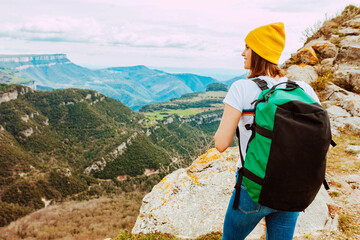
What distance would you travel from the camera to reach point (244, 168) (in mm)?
1557

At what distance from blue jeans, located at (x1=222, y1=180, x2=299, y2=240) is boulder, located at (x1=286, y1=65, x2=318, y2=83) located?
394 inches

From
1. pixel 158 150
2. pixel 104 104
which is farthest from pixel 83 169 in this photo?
pixel 104 104

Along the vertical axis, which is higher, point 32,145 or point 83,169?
point 32,145

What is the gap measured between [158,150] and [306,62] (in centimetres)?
7898

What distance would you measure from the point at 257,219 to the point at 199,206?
2.87 m

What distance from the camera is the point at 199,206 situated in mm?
4328

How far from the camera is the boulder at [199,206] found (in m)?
3.80

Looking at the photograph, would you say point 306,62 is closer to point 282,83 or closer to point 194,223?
point 194,223

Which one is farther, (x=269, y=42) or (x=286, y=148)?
(x=269, y=42)

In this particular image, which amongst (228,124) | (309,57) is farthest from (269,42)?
(309,57)

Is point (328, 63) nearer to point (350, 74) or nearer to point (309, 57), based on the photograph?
point (309, 57)

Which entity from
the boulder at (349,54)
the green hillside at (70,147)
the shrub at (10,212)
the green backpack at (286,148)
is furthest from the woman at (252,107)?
the shrub at (10,212)

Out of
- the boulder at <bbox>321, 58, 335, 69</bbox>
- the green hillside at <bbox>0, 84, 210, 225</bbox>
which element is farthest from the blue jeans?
the green hillside at <bbox>0, 84, 210, 225</bbox>

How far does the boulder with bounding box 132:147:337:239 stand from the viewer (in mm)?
3801
